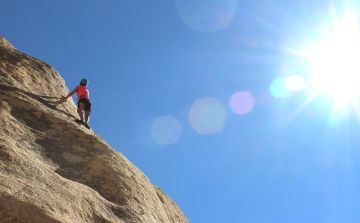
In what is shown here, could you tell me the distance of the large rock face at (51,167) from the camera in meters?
4.46

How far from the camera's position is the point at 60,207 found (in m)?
4.70

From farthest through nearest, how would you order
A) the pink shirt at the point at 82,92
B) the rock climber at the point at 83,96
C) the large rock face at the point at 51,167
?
the pink shirt at the point at 82,92, the rock climber at the point at 83,96, the large rock face at the point at 51,167

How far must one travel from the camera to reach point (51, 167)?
6.30 metres

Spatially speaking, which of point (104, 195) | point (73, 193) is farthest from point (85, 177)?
point (73, 193)

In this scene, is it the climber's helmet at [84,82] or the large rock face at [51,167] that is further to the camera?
the climber's helmet at [84,82]

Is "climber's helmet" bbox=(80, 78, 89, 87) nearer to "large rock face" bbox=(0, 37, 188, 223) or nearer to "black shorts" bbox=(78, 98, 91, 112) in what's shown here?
"black shorts" bbox=(78, 98, 91, 112)

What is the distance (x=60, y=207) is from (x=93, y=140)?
412 cm

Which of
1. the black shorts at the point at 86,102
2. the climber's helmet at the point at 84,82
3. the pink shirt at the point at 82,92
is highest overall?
the climber's helmet at the point at 84,82

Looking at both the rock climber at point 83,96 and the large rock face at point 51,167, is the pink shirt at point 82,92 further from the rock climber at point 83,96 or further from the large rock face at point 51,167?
the large rock face at point 51,167

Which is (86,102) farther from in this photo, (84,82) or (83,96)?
(84,82)

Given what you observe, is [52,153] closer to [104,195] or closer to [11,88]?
[104,195]

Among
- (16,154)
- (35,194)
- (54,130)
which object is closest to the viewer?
(35,194)

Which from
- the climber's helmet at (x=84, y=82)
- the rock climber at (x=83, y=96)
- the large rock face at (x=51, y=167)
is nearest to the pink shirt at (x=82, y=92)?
the rock climber at (x=83, y=96)

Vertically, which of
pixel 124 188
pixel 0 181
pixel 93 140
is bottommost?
pixel 0 181
